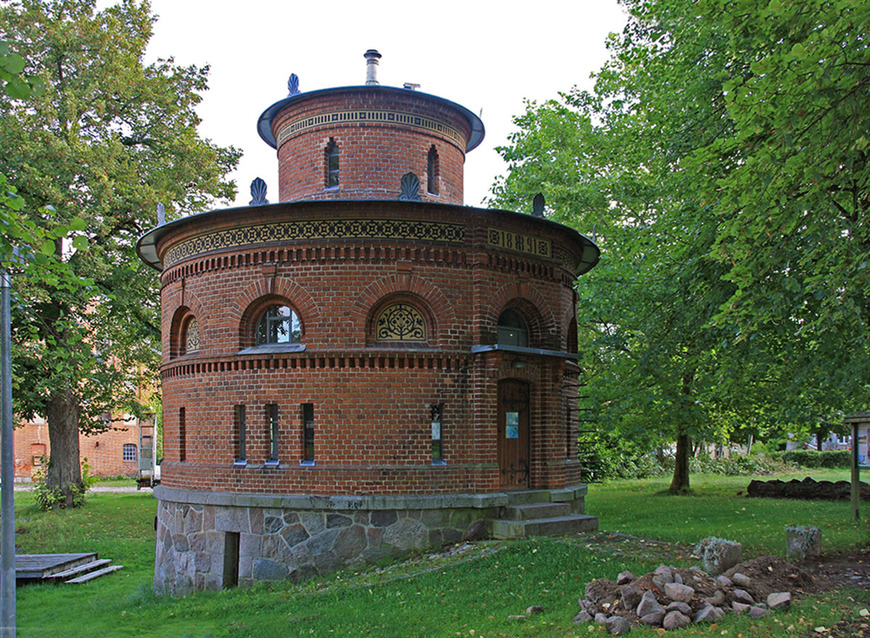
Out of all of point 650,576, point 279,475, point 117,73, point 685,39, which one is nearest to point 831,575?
point 650,576

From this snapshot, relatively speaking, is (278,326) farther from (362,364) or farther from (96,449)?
(96,449)

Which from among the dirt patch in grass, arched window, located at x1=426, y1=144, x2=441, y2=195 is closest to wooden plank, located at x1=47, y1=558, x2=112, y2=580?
the dirt patch in grass

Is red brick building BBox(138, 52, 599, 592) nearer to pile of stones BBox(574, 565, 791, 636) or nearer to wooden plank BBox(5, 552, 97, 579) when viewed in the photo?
wooden plank BBox(5, 552, 97, 579)

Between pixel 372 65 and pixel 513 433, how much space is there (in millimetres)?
8372

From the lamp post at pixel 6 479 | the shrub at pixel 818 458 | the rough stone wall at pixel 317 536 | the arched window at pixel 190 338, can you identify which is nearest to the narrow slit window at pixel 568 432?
the rough stone wall at pixel 317 536

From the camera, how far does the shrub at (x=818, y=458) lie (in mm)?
40875

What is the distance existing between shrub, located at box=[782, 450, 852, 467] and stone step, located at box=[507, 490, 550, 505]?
31.9m

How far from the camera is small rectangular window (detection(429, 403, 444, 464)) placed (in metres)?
13.3

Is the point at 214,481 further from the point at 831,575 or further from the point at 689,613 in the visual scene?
the point at 831,575

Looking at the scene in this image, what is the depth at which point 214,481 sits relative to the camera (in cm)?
1382

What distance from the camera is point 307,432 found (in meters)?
13.3

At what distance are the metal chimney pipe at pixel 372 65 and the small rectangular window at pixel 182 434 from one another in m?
7.91

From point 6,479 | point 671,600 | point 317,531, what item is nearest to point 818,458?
point 317,531

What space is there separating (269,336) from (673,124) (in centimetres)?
957
